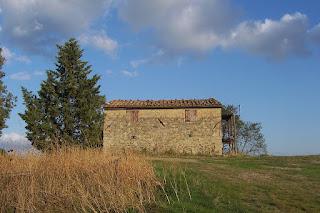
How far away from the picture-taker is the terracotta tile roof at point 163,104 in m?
38.6

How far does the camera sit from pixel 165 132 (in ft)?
126

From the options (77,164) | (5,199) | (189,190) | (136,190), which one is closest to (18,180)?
(5,199)

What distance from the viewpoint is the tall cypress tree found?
37.3 meters

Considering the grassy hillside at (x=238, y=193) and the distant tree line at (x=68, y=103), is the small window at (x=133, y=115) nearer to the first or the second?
the distant tree line at (x=68, y=103)

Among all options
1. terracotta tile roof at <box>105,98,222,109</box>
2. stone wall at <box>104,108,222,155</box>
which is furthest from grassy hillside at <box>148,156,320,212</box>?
terracotta tile roof at <box>105,98,222,109</box>

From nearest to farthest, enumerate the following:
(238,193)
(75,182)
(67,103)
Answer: (75,182) → (238,193) → (67,103)

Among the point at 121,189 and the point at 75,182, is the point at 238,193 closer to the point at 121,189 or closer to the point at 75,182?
the point at 121,189

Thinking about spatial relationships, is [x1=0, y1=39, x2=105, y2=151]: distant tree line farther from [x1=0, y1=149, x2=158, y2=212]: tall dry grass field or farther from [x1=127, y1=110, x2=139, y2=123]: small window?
[x1=0, y1=149, x2=158, y2=212]: tall dry grass field

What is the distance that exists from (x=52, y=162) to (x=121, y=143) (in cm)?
2590

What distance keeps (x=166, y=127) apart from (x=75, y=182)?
27.0 metres

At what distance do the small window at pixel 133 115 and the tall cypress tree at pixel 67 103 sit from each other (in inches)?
91.0

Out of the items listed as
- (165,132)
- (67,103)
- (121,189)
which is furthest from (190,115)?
(121,189)

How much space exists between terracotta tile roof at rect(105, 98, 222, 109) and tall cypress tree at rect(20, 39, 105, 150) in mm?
1451

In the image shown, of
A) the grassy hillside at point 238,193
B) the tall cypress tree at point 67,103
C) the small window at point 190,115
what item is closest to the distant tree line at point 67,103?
the tall cypress tree at point 67,103
